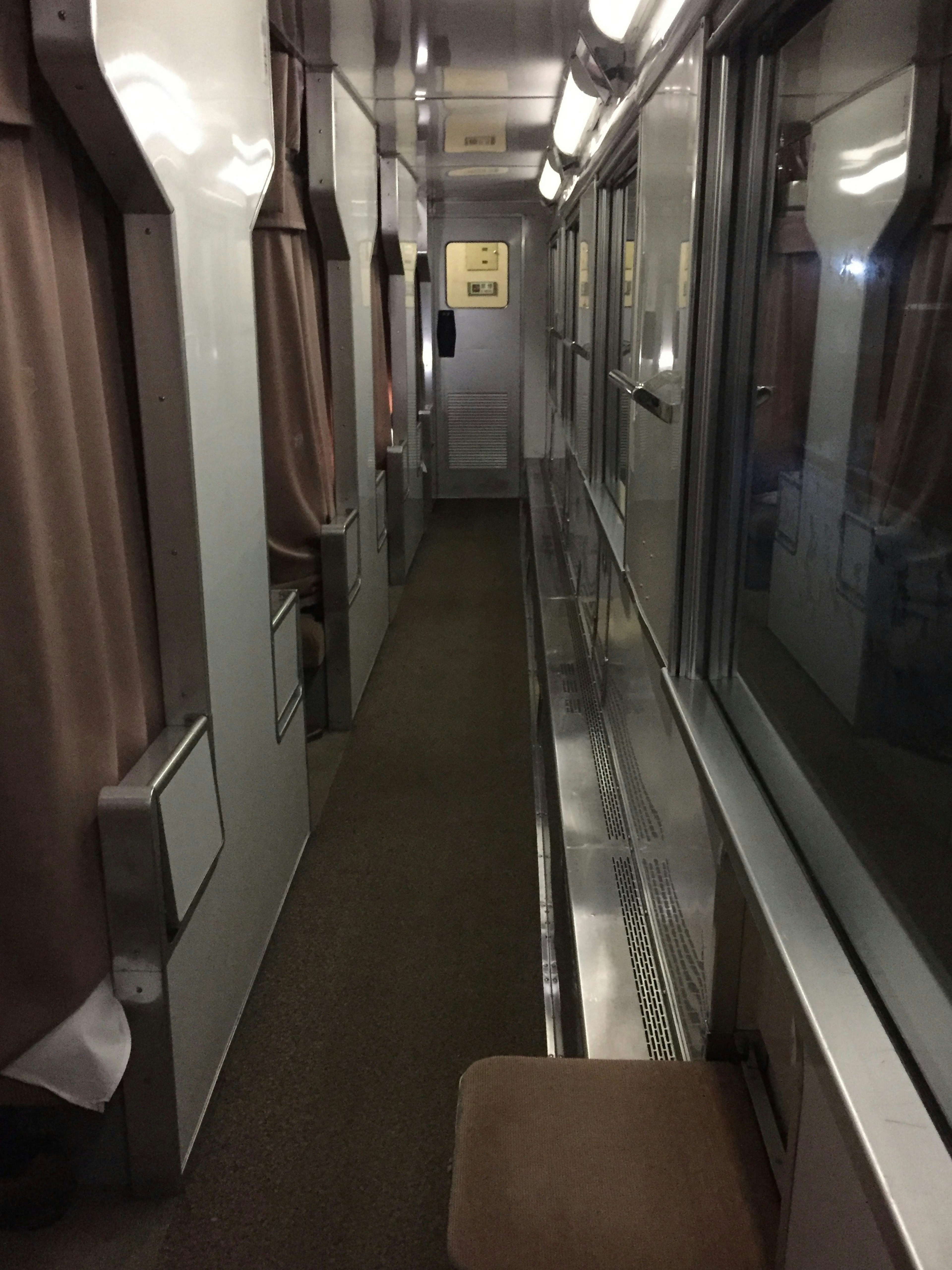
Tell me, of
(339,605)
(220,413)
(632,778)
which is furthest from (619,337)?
(220,413)

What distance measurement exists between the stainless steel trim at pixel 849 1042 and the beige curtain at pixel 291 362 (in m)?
2.29

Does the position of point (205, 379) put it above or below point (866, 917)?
above

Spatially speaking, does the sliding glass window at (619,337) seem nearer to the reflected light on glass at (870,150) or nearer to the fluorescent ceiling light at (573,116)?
the fluorescent ceiling light at (573,116)

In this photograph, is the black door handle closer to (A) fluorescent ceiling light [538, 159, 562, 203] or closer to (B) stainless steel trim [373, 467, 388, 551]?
(A) fluorescent ceiling light [538, 159, 562, 203]

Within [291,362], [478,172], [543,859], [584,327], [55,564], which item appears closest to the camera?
[55,564]

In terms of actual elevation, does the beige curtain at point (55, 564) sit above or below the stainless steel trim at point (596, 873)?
above

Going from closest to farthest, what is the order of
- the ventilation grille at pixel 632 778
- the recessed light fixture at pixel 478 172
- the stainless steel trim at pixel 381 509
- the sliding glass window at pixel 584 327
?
1. the ventilation grille at pixel 632 778
2. the sliding glass window at pixel 584 327
3. the stainless steel trim at pixel 381 509
4. the recessed light fixture at pixel 478 172

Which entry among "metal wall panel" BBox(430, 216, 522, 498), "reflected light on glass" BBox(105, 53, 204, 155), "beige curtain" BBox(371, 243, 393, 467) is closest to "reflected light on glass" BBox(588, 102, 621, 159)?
"beige curtain" BBox(371, 243, 393, 467)

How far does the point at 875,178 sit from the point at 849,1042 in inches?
42.5

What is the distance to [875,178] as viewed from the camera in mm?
1429

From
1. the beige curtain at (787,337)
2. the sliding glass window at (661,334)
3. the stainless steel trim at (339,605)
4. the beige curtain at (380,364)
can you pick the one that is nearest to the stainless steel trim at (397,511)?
the beige curtain at (380,364)

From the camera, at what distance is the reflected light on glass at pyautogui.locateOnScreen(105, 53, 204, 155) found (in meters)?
1.75

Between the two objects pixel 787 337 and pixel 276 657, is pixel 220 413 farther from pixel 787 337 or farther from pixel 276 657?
pixel 787 337

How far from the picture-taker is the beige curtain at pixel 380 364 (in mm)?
5324
